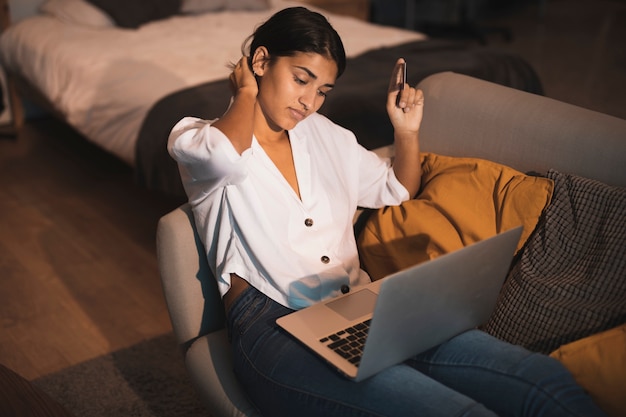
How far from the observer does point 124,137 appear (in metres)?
3.09

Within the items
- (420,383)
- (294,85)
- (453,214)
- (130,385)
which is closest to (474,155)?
(453,214)

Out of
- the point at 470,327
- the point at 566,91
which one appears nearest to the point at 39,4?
the point at 566,91

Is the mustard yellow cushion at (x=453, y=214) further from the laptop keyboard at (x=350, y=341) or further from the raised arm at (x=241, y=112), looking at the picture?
the raised arm at (x=241, y=112)

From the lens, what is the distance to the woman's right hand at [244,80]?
164cm

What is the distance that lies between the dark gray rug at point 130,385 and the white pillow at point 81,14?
85.2 inches

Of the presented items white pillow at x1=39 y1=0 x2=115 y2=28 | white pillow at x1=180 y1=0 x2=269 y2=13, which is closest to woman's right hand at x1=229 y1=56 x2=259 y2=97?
white pillow at x1=39 y1=0 x2=115 y2=28

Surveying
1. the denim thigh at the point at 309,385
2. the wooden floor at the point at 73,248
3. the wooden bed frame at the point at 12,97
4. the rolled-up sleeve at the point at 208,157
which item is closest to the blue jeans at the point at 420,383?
the denim thigh at the point at 309,385

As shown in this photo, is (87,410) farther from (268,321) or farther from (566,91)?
(566,91)

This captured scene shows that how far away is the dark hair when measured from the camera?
5.29 feet

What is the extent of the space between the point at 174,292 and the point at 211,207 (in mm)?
223

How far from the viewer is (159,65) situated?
3.32m

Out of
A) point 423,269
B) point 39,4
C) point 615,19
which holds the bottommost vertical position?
point 615,19

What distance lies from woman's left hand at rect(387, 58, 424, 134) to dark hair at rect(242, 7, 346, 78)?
19 cm

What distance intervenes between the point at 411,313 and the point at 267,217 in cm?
45
